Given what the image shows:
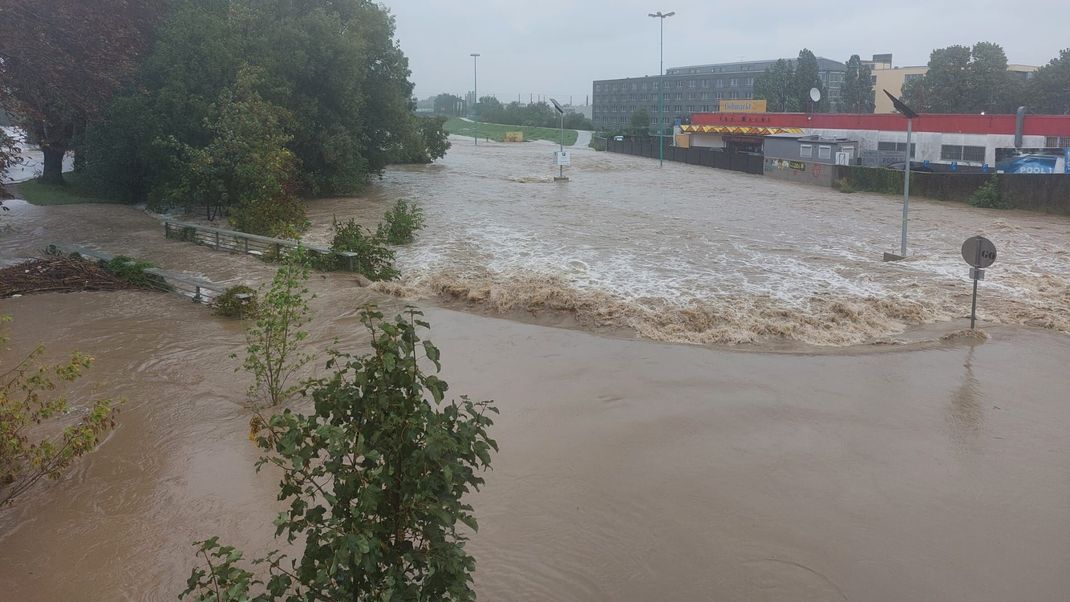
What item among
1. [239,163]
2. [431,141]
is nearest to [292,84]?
[239,163]

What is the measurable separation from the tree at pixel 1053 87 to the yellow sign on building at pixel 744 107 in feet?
61.2

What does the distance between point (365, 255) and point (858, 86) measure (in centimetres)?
7072

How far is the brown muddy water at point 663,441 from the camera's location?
254 inches

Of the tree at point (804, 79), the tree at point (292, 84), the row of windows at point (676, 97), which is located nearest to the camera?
the tree at point (292, 84)

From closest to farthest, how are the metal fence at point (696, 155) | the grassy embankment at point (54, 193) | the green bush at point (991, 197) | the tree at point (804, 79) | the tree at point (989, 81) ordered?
the grassy embankment at point (54, 193) → the green bush at point (991, 197) → the metal fence at point (696, 155) → the tree at point (989, 81) → the tree at point (804, 79)

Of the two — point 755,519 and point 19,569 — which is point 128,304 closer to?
point 19,569

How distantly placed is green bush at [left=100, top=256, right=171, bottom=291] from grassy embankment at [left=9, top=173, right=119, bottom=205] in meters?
16.6

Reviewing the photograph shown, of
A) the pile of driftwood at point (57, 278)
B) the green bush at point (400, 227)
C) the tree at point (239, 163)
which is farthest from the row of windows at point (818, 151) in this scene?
the pile of driftwood at point (57, 278)

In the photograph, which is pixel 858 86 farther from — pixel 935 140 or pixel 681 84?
pixel 681 84

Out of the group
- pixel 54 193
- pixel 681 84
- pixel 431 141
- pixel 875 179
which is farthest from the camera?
pixel 681 84

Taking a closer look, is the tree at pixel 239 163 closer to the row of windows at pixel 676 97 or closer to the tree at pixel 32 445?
the tree at pixel 32 445

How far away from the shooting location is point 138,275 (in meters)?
15.3

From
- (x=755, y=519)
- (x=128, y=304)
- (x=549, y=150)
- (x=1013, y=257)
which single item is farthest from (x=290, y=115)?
(x=549, y=150)

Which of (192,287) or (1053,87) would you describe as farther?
(1053,87)
